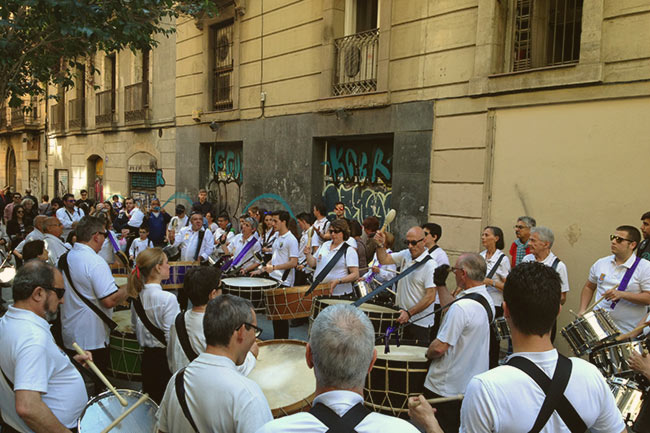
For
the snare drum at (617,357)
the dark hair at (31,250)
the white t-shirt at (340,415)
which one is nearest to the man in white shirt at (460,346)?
the snare drum at (617,357)

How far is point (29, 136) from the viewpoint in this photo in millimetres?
28469

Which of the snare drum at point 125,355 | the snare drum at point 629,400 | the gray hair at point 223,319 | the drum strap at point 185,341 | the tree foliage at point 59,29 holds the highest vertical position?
the tree foliage at point 59,29

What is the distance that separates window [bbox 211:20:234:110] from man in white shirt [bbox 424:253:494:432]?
12.3m

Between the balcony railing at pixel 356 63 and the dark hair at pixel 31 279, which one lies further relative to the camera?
the balcony railing at pixel 356 63

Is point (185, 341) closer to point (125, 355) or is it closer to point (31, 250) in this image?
point (125, 355)

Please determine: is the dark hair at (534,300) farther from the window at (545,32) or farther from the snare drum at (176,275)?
the window at (545,32)

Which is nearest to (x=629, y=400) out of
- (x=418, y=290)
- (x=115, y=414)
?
(x=418, y=290)

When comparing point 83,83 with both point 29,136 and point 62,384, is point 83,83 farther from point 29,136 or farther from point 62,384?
point 62,384

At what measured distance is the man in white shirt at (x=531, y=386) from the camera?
2064mm

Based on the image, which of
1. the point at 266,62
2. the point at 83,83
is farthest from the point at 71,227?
the point at 83,83

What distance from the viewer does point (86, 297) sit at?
453cm

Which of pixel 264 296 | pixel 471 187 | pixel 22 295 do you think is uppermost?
pixel 471 187

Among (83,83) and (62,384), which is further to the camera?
(83,83)

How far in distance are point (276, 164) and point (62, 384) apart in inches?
398
